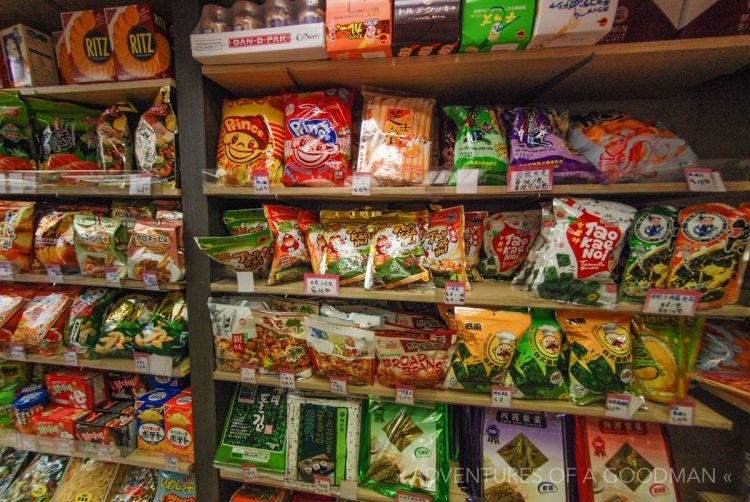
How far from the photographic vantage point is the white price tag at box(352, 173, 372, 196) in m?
1.05

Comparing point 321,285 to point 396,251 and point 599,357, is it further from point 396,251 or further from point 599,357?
point 599,357

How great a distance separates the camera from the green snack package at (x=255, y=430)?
125cm

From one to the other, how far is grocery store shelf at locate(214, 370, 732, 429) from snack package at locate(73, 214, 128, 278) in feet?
2.12

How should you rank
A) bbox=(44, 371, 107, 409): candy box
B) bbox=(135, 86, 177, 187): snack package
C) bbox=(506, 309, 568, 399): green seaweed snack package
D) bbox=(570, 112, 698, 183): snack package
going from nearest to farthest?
bbox=(570, 112, 698, 183): snack package → bbox=(506, 309, 568, 399): green seaweed snack package → bbox=(135, 86, 177, 187): snack package → bbox=(44, 371, 107, 409): candy box

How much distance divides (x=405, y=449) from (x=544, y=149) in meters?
1.23

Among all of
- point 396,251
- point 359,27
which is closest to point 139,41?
point 359,27

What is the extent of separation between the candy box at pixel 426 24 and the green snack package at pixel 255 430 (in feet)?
4.76

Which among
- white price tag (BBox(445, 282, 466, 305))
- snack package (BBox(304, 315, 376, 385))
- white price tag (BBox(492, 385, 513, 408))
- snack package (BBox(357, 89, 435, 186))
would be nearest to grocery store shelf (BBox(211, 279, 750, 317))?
white price tag (BBox(445, 282, 466, 305))

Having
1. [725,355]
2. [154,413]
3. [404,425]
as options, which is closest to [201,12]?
[154,413]

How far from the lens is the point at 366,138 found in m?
1.13

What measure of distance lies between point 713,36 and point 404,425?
5.40 feet

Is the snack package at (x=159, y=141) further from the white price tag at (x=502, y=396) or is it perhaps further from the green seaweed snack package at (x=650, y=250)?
the green seaweed snack package at (x=650, y=250)

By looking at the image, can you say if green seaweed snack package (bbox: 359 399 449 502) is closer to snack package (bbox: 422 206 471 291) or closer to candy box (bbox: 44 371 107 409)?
snack package (bbox: 422 206 471 291)

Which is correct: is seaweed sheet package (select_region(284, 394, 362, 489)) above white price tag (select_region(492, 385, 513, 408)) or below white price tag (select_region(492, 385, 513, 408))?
below
